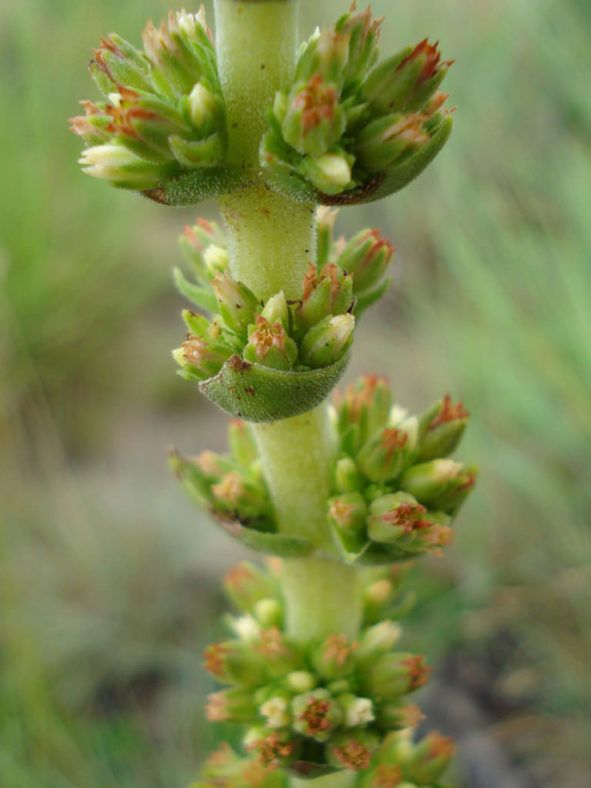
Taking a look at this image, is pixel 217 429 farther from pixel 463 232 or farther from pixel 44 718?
pixel 44 718

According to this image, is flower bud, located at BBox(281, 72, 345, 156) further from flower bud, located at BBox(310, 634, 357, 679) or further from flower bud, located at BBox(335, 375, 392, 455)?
flower bud, located at BBox(310, 634, 357, 679)

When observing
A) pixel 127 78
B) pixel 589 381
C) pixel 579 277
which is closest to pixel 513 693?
pixel 589 381

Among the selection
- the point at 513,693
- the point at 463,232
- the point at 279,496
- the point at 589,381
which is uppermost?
the point at 463,232

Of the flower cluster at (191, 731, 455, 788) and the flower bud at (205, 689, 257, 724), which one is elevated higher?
the flower bud at (205, 689, 257, 724)

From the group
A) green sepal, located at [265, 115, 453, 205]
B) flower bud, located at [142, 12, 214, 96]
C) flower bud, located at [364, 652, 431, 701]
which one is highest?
flower bud, located at [142, 12, 214, 96]

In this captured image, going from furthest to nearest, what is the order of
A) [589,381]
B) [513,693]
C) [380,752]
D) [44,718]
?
[513,693] → [589,381] → [44,718] → [380,752]

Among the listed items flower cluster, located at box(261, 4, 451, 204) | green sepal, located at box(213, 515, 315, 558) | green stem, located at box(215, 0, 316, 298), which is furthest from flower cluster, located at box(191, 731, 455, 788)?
flower cluster, located at box(261, 4, 451, 204)
